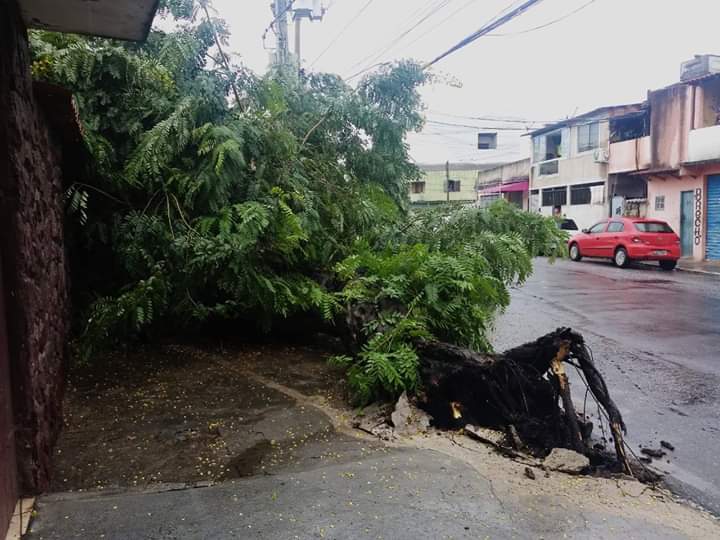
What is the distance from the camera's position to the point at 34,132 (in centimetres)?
389

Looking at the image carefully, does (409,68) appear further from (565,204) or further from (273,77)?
(565,204)

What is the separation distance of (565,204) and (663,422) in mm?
27108

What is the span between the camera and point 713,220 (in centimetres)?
2094

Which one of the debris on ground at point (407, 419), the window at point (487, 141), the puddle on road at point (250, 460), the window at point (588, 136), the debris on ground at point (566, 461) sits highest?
the window at point (487, 141)

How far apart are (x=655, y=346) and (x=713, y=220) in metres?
15.9

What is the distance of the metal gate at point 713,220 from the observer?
2077 centimetres

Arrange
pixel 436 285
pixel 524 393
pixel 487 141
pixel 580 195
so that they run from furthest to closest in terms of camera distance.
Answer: pixel 487 141, pixel 580 195, pixel 436 285, pixel 524 393

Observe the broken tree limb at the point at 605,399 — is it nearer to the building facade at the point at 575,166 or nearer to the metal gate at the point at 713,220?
the metal gate at the point at 713,220

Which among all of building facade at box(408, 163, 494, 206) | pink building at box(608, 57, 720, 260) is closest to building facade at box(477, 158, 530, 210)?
building facade at box(408, 163, 494, 206)

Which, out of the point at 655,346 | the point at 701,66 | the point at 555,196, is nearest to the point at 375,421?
the point at 655,346

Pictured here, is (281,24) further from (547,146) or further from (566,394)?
(547,146)

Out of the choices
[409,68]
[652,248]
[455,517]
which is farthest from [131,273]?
[652,248]

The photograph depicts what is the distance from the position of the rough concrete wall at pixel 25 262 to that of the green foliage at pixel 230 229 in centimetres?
124

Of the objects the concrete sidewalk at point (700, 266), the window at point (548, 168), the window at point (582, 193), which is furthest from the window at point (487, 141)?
the concrete sidewalk at point (700, 266)
